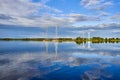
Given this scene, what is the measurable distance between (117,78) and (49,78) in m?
4.59

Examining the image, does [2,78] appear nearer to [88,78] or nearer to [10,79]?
[10,79]

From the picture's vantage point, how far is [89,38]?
6668 inches

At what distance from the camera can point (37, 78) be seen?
14.4 meters

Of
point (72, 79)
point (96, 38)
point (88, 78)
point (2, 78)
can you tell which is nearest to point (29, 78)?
point (2, 78)

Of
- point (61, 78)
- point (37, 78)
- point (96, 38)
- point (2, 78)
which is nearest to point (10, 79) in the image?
point (2, 78)

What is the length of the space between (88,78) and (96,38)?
155 m

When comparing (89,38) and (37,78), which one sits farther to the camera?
(89,38)

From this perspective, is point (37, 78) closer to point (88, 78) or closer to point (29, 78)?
point (29, 78)

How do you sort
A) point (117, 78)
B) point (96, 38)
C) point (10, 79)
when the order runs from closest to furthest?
point (10, 79), point (117, 78), point (96, 38)

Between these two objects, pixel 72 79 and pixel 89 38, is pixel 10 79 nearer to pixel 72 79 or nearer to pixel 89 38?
pixel 72 79

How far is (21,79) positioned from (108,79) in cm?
570

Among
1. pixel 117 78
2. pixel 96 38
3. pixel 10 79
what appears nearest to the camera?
pixel 10 79

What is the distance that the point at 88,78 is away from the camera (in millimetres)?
14422

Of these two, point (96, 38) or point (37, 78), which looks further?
point (96, 38)
